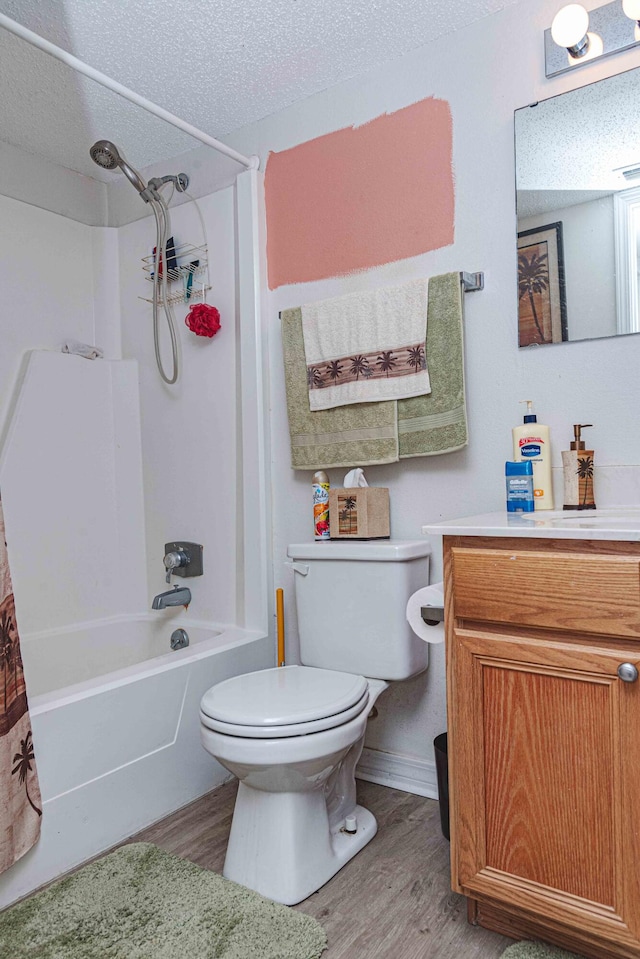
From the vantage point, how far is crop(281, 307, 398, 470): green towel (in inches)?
78.3

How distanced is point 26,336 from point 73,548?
797 mm

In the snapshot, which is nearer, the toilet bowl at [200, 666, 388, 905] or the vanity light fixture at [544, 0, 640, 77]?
the toilet bowl at [200, 666, 388, 905]

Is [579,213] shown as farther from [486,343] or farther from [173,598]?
[173,598]

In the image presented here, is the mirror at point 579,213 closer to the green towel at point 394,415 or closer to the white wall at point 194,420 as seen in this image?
the green towel at point 394,415

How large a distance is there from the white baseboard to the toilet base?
0.43 meters

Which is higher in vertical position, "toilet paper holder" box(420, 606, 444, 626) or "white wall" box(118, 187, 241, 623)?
"white wall" box(118, 187, 241, 623)

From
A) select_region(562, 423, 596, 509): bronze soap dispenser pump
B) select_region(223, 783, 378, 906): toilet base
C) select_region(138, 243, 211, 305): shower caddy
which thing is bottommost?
select_region(223, 783, 378, 906): toilet base

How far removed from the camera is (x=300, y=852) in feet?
4.99

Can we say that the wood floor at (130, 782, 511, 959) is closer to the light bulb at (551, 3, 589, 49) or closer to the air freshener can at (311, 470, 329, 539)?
the air freshener can at (311, 470, 329, 539)

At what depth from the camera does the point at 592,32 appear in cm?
167

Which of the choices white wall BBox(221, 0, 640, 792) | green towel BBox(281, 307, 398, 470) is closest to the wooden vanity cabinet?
white wall BBox(221, 0, 640, 792)

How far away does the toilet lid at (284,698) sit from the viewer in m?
1.46

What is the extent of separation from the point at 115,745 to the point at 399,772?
0.84 metres

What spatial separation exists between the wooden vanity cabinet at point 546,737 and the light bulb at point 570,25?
1246 mm
